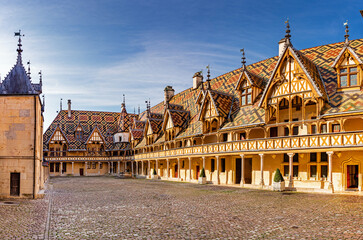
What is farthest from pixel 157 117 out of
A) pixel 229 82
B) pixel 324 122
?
pixel 324 122

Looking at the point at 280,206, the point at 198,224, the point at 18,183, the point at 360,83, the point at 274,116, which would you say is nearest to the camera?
the point at 198,224

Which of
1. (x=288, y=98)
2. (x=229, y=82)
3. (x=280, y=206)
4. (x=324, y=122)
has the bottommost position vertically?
(x=280, y=206)

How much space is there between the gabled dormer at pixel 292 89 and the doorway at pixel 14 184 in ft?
60.3

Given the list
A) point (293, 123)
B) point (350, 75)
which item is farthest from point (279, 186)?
point (350, 75)

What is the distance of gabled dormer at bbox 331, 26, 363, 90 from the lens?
23.2 meters

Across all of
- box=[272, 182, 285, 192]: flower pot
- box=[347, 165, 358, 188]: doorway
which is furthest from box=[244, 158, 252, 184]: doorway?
box=[347, 165, 358, 188]: doorway

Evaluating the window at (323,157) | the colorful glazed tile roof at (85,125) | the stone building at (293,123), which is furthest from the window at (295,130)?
the colorful glazed tile roof at (85,125)

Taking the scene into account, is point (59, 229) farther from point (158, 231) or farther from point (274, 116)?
point (274, 116)

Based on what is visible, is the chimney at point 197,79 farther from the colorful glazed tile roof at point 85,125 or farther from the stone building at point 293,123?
the colorful glazed tile roof at point 85,125

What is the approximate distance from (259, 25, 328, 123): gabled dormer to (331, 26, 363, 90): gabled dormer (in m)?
1.48

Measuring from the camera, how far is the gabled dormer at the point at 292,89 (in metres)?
24.4

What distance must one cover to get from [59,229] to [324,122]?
19127 millimetres

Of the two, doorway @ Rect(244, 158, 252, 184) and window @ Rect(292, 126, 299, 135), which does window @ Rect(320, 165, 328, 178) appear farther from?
doorway @ Rect(244, 158, 252, 184)

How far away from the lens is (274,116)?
27.6 meters
